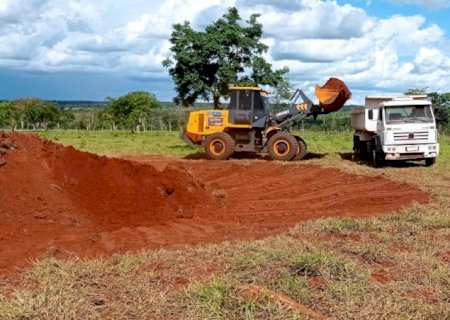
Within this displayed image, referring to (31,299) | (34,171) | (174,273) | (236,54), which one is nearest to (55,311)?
(31,299)

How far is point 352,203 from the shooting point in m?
11.6

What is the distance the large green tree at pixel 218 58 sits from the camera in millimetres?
24750

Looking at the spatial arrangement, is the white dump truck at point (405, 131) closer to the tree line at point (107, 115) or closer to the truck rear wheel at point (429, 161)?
the truck rear wheel at point (429, 161)

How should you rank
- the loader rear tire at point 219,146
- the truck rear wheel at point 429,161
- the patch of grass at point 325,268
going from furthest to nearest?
the loader rear tire at point 219,146 → the truck rear wheel at point 429,161 → the patch of grass at point 325,268

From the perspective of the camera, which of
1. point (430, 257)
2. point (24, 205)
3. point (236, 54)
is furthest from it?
point (236, 54)

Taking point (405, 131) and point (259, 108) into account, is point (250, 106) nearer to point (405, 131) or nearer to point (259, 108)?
point (259, 108)

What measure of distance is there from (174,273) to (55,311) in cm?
150

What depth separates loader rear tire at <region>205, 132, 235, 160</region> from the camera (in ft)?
66.3

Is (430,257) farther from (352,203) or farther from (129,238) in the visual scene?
(352,203)

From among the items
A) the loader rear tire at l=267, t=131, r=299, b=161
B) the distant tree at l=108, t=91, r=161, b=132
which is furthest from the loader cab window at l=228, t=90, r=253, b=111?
the distant tree at l=108, t=91, r=161, b=132

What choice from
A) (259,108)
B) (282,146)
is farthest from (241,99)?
(282,146)

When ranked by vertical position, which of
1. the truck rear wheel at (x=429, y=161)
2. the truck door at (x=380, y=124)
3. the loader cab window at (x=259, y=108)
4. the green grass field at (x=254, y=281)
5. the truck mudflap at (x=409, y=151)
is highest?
the loader cab window at (x=259, y=108)

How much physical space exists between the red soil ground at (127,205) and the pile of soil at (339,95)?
592 cm

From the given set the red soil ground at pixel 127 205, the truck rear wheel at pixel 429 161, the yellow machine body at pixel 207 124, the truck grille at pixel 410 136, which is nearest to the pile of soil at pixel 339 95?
the truck grille at pixel 410 136
